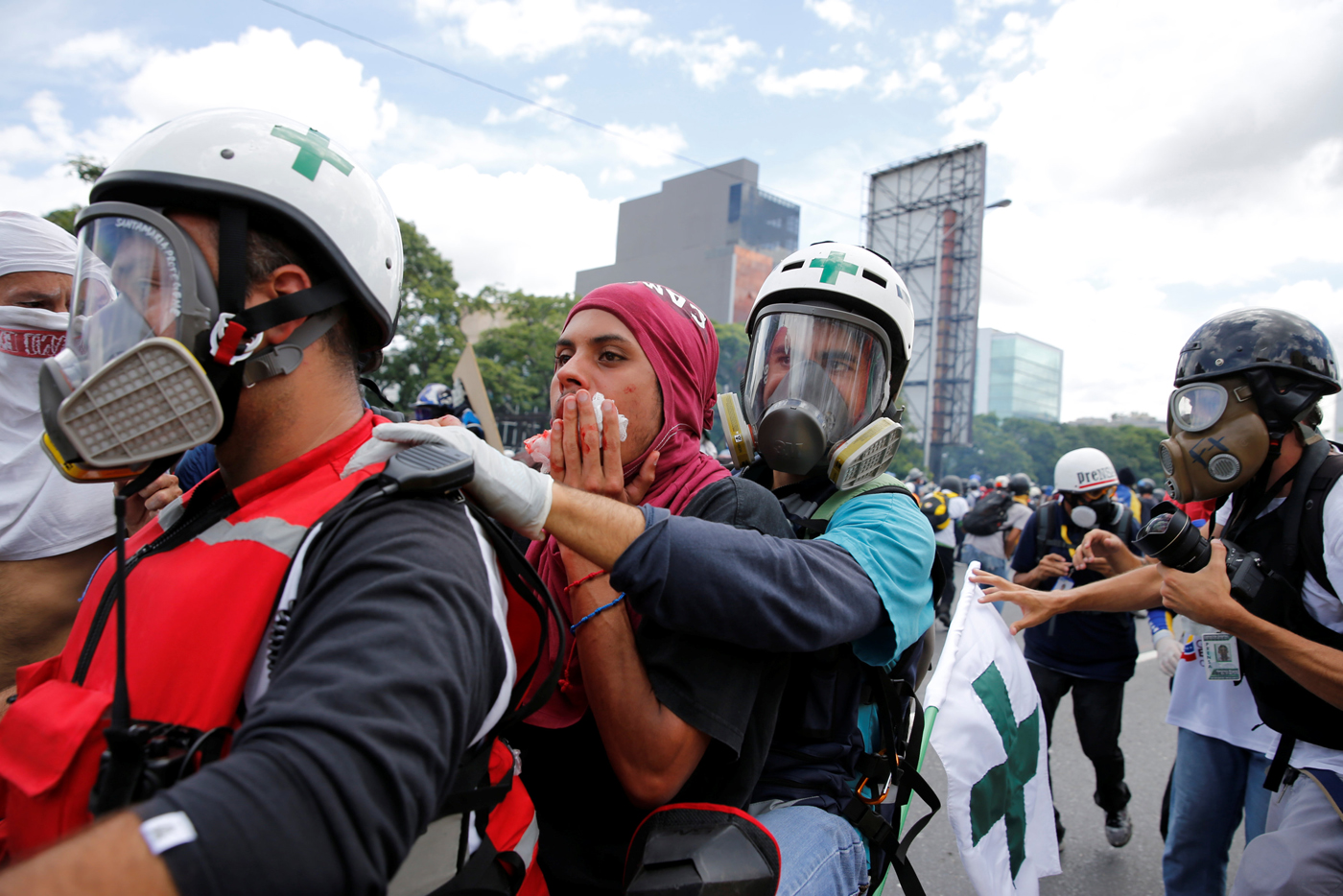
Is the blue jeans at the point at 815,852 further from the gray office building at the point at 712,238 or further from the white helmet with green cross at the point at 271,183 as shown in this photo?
the gray office building at the point at 712,238

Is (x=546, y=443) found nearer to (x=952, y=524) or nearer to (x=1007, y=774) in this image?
(x=1007, y=774)

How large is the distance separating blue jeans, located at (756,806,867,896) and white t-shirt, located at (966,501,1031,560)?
7.93m

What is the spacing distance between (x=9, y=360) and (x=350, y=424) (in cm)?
174

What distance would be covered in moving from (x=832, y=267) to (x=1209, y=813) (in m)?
2.71

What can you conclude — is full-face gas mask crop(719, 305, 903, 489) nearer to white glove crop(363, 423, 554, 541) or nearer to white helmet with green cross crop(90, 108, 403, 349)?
white glove crop(363, 423, 554, 541)

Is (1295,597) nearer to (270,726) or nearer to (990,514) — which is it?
(270,726)

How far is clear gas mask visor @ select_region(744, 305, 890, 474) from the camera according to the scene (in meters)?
2.10

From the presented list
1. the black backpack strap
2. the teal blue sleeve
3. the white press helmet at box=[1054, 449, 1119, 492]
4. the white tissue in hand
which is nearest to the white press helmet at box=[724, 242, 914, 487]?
the teal blue sleeve

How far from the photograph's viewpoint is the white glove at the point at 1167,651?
3.62 meters

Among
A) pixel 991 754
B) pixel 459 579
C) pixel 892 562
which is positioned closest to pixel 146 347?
pixel 459 579

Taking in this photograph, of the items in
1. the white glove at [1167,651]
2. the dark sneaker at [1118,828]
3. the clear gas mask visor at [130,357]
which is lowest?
the dark sneaker at [1118,828]

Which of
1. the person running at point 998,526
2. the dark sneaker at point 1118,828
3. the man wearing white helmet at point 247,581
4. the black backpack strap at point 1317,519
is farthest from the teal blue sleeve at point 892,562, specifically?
the person running at point 998,526

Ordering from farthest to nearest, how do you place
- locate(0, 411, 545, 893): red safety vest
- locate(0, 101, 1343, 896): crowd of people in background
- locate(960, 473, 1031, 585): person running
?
locate(960, 473, 1031, 585): person running
locate(0, 411, 545, 893): red safety vest
locate(0, 101, 1343, 896): crowd of people in background

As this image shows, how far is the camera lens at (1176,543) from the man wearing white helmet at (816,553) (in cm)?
88
